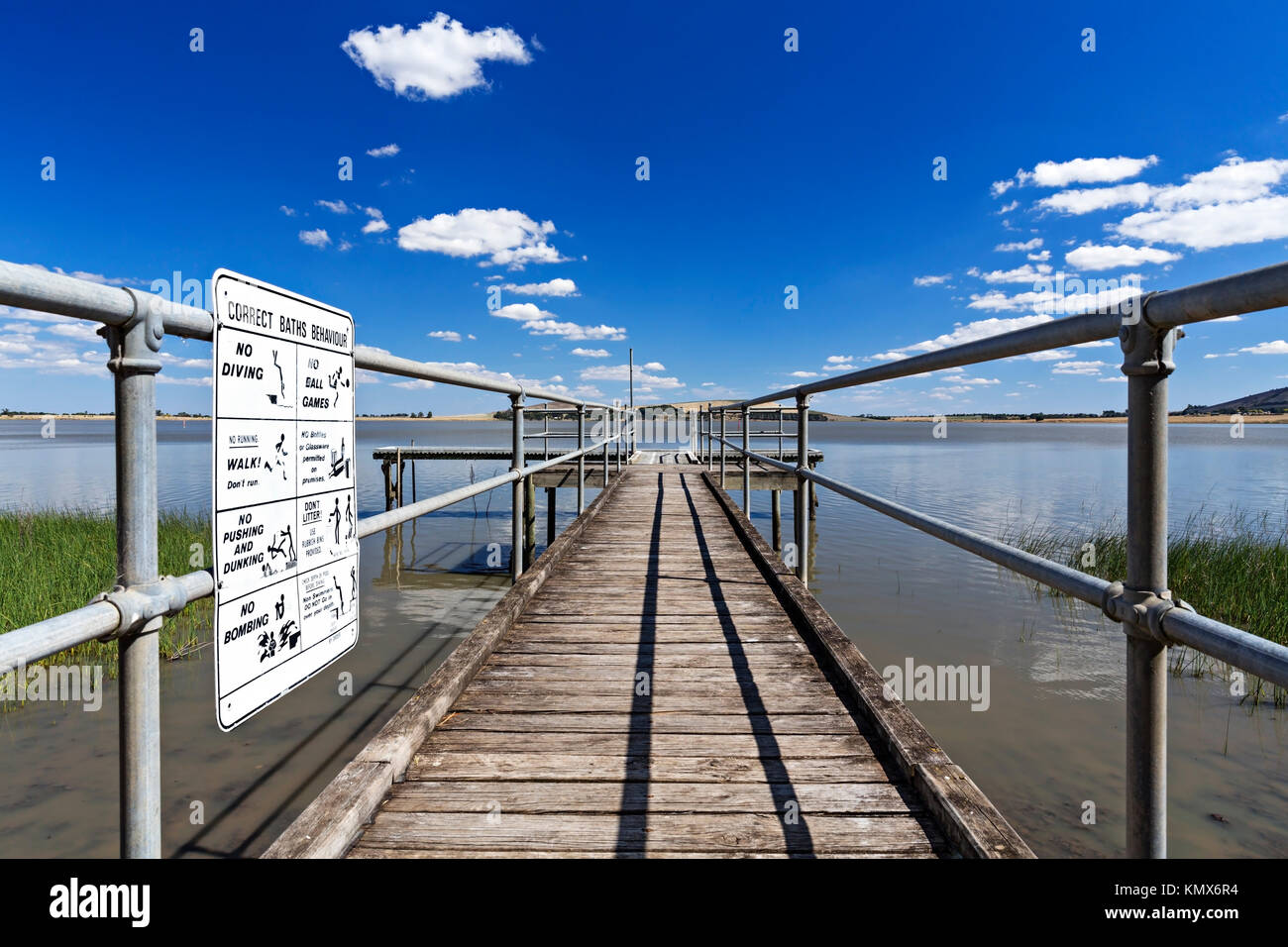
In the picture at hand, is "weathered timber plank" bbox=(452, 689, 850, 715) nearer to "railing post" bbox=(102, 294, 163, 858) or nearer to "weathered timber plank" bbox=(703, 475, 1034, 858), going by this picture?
"weathered timber plank" bbox=(703, 475, 1034, 858)

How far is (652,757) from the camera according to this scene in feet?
6.15

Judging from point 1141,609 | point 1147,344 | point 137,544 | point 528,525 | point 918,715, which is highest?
point 1147,344

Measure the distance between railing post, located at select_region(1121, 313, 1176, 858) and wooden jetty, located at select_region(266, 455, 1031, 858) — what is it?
13.3 inches

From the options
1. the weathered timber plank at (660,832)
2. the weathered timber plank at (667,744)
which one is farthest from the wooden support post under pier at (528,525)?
the weathered timber plank at (660,832)

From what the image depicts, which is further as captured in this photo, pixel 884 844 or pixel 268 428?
pixel 884 844

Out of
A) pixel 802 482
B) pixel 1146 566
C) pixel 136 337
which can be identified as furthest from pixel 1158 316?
pixel 802 482

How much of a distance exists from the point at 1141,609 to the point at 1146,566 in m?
0.08

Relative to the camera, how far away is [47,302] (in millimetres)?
Result: 823

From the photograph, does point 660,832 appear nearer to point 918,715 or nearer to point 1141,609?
point 1141,609

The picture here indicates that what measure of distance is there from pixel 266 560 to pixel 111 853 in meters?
3.95

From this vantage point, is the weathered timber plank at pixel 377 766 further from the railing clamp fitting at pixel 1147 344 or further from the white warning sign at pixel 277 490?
the railing clamp fitting at pixel 1147 344

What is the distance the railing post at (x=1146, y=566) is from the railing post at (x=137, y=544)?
154 cm
